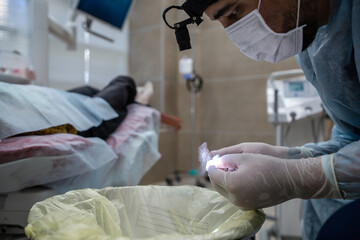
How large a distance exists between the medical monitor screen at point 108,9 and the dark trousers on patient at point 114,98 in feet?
2.00

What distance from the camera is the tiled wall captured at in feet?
8.25

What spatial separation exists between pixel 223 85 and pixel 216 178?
2.20 metres

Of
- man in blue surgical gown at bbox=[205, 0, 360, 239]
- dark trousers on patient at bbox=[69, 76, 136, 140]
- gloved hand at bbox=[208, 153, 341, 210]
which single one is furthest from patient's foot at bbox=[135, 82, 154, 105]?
gloved hand at bbox=[208, 153, 341, 210]

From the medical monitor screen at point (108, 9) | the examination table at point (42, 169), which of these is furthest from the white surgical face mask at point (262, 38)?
→ the medical monitor screen at point (108, 9)

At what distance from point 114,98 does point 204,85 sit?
1542 mm

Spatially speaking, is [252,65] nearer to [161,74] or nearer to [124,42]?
[161,74]

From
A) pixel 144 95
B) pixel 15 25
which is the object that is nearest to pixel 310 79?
pixel 144 95

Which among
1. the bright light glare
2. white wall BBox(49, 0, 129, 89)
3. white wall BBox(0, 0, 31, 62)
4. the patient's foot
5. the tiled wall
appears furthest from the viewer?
the tiled wall

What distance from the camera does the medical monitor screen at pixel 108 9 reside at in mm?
1920

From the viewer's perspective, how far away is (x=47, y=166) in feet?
2.80

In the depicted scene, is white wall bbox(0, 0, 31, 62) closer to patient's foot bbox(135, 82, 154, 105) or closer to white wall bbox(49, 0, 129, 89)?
white wall bbox(49, 0, 129, 89)

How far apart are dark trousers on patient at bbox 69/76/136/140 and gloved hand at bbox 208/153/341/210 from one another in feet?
2.43

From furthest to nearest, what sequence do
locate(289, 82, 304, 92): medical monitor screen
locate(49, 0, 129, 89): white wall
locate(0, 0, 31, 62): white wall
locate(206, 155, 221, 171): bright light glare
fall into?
locate(49, 0, 129, 89): white wall < locate(0, 0, 31, 62): white wall < locate(289, 82, 304, 92): medical monitor screen < locate(206, 155, 221, 171): bright light glare

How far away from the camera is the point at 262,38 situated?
75 centimetres
